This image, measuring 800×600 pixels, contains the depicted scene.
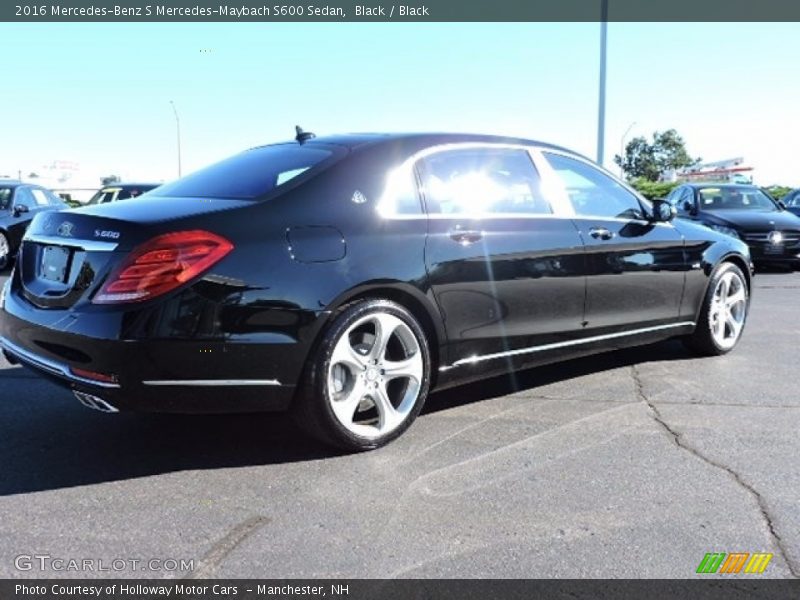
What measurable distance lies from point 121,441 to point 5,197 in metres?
10.4

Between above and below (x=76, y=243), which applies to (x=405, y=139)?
above

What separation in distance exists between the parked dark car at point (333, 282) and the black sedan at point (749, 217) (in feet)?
24.3

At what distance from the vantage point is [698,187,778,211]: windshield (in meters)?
13.0

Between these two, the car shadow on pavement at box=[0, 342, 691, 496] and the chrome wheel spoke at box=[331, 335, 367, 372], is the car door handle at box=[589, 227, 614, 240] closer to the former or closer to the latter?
the car shadow on pavement at box=[0, 342, 691, 496]

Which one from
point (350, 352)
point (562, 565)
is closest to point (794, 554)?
point (562, 565)

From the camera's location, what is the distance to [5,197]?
1250 centimetres

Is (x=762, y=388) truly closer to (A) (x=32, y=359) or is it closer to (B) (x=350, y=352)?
(B) (x=350, y=352)

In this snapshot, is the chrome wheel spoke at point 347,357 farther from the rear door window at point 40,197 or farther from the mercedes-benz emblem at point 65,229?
the rear door window at point 40,197

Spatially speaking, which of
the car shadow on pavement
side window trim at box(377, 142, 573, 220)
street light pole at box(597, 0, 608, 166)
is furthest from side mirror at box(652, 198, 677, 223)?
street light pole at box(597, 0, 608, 166)

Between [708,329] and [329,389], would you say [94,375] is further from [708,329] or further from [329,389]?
[708,329]

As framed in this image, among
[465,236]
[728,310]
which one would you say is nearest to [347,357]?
[465,236]

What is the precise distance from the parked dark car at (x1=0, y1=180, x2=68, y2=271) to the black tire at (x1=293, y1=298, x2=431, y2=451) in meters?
9.82

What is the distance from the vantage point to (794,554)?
264 cm

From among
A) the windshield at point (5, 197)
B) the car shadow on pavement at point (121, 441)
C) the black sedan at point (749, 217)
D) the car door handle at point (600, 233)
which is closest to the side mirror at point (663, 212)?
the car door handle at point (600, 233)
